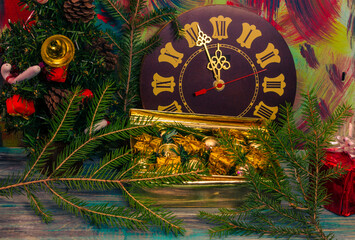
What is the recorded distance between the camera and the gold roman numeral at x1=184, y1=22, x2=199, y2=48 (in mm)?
1158

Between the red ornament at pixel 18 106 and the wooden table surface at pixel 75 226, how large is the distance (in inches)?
9.0

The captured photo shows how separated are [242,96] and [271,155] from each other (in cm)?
48

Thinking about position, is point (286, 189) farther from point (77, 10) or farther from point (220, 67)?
point (77, 10)

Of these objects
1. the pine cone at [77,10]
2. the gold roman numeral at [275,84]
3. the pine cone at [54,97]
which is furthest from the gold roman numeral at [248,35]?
the pine cone at [54,97]

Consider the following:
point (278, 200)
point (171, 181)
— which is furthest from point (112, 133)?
point (278, 200)

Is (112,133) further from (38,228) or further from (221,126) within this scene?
(221,126)

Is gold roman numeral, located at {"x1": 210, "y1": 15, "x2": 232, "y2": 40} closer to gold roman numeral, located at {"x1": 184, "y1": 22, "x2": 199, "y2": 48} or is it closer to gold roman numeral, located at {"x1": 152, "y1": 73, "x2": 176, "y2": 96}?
gold roman numeral, located at {"x1": 184, "y1": 22, "x2": 199, "y2": 48}

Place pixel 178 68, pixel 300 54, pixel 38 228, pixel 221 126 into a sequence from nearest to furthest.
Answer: pixel 38 228
pixel 221 126
pixel 178 68
pixel 300 54

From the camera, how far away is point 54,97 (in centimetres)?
87

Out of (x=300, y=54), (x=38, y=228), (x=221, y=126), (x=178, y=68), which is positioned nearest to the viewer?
(x=38, y=228)

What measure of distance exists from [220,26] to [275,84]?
1.00 ft

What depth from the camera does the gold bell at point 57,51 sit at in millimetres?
820

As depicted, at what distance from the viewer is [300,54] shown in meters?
1.27

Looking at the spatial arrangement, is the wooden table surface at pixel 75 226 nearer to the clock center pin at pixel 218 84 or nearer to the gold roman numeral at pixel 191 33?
the clock center pin at pixel 218 84
